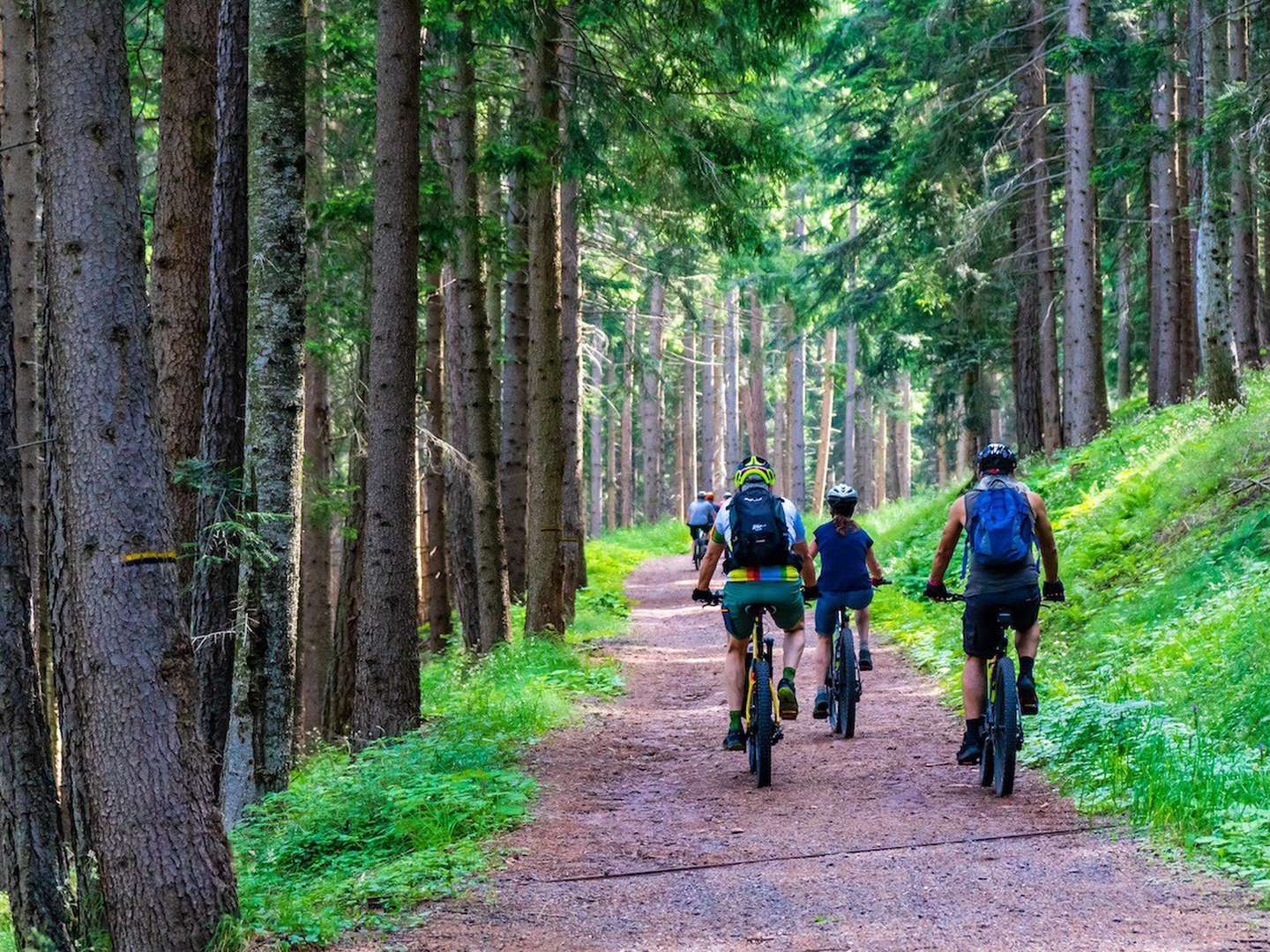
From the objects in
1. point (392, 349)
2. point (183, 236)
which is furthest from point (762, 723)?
point (183, 236)

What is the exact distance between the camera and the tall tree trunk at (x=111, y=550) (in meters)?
5.32

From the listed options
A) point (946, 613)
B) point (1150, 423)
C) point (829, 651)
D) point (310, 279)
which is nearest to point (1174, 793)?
point (829, 651)

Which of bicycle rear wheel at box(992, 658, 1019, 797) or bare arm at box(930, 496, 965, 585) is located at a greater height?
bare arm at box(930, 496, 965, 585)

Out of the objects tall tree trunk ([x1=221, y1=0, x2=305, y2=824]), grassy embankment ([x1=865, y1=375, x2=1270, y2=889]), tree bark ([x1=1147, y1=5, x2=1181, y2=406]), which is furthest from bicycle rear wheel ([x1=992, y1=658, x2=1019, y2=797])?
tree bark ([x1=1147, y1=5, x2=1181, y2=406])

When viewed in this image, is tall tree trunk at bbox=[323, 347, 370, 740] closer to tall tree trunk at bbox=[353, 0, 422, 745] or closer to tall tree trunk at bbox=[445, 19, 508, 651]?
tall tree trunk at bbox=[445, 19, 508, 651]

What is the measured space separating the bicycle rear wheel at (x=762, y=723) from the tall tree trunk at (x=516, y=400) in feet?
29.5

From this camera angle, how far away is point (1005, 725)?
705 centimetres

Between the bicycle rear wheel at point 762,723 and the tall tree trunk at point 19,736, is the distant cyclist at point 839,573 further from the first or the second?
the tall tree trunk at point 19,736

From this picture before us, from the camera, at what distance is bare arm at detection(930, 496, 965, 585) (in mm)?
7336

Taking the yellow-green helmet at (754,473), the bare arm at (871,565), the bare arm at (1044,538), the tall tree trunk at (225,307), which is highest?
the tall tree trunk at (225,307)

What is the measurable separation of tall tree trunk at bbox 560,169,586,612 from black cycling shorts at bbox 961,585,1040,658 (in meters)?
10.5

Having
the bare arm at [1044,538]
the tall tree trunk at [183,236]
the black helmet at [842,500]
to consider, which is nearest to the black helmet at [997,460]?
the bare arm at [1044,538]

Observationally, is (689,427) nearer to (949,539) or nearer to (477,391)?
(477,391)

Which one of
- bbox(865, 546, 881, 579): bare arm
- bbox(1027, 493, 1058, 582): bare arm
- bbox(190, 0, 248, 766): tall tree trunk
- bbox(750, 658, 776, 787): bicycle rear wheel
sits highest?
bbox(190, 0, 248, 766): tall tree trunk
